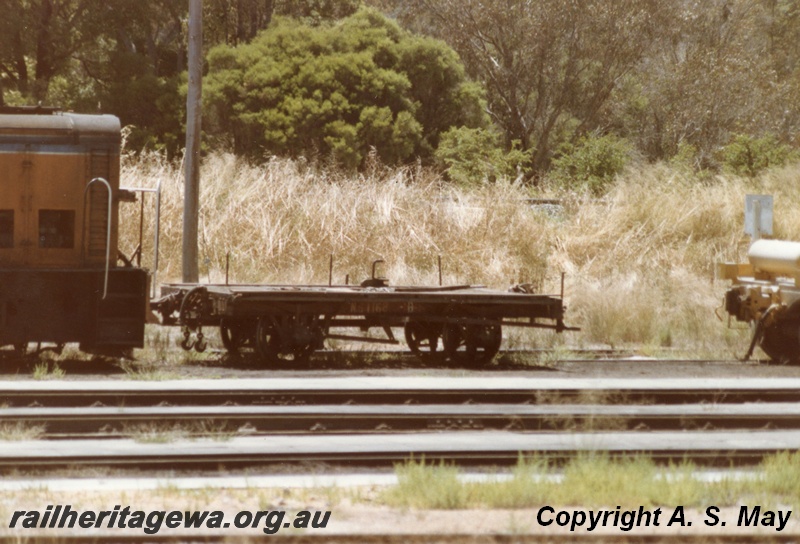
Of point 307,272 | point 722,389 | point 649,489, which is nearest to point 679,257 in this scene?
point 307,272

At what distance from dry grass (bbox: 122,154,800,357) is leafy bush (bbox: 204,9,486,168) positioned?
812 centimetres

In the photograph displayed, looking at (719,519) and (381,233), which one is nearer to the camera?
(719,519)

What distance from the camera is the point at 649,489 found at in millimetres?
8234

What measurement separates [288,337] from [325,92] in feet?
71.5

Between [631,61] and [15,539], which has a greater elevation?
[631,61]

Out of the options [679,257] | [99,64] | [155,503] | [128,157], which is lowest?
[155,503]

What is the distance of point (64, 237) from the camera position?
579 inches

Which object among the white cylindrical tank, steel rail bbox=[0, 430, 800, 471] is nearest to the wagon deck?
the white cylindrical tank

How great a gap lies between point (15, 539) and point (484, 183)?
69.0 ft

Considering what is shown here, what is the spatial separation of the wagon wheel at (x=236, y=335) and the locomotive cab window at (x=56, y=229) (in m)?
2.29

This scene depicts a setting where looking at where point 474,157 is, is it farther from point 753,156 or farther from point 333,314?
point 333,314

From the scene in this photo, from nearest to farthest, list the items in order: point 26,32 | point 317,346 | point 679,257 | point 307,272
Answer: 1. point 317,346
2. point 307,272
3. point 679,257
4. point 26,32

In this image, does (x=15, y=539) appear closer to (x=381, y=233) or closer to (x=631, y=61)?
(x=381, y=233)

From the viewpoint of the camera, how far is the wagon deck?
49.0 ft
